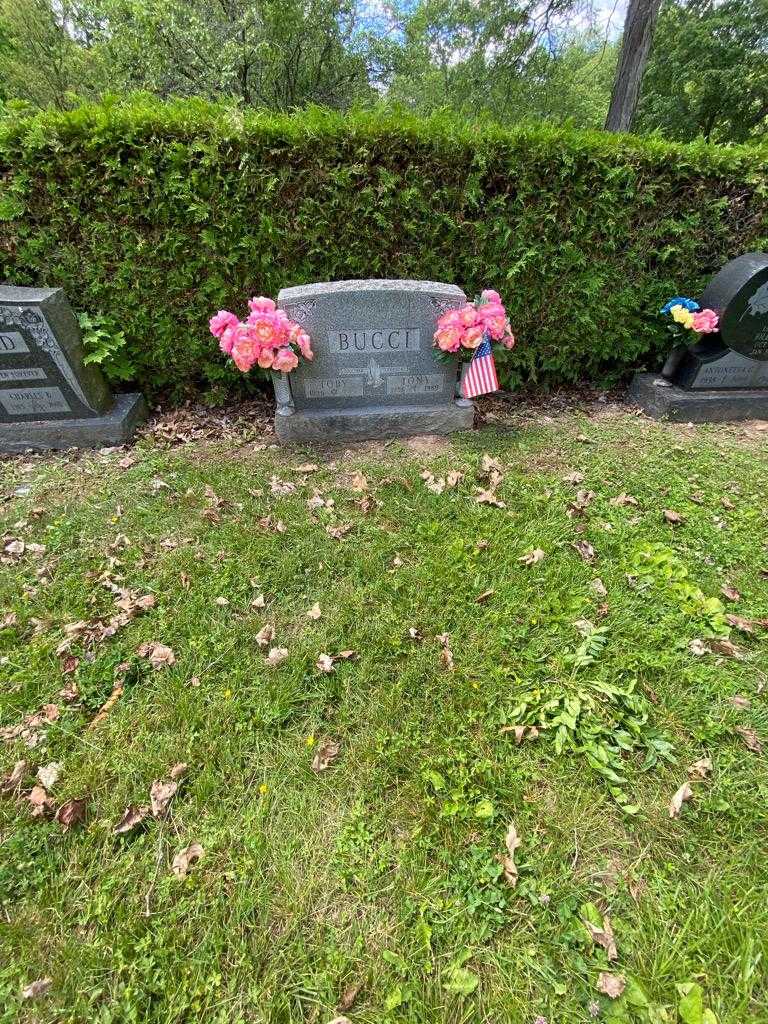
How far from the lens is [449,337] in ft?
12.0

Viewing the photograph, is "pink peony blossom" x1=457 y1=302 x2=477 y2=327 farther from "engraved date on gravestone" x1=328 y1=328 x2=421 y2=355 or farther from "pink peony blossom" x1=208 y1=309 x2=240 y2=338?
"pink peony blossom" x1=208 y1=309 x2=240 y2=338

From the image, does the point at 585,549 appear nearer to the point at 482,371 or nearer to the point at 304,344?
the point at 482,371

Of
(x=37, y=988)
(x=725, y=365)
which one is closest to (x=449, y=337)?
(x=725, y=365)

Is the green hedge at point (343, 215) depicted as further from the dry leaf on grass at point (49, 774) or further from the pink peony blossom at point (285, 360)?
the dry leaf on grass at point (49, 774)

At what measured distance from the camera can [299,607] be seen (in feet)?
8.33

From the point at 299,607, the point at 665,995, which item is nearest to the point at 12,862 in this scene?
the point at 299,607

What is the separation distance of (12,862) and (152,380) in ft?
12.5

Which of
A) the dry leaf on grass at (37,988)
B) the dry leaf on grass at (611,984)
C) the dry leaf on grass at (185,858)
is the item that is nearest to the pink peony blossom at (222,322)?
the dry leaf on grass at (185,858)

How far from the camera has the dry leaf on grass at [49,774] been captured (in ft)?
6.02

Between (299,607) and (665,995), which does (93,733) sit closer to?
(299,607)

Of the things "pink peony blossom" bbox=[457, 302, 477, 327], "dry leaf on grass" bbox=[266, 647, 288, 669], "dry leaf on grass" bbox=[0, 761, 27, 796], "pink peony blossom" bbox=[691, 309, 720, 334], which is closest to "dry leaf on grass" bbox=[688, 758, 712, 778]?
"dry leaf on grass" bbox=[266, 647, 288, 669]

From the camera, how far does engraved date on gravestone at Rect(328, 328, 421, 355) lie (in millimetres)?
3711

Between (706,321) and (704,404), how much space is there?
0.76 metres

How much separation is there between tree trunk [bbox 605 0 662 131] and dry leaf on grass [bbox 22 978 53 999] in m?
11.7
